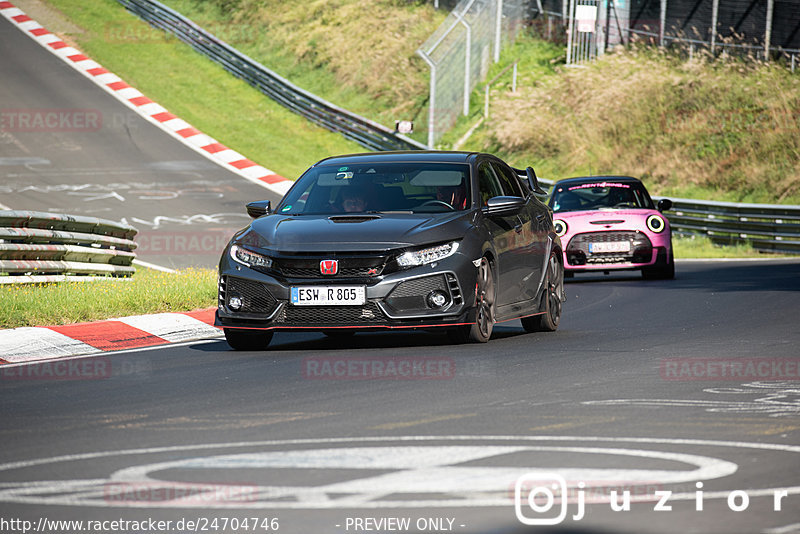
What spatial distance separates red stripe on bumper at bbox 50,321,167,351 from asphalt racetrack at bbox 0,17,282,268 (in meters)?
10.0

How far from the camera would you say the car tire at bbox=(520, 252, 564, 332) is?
40.6 feet

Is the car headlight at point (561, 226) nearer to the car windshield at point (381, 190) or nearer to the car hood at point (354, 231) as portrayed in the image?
the car windshield at point (381, 190)

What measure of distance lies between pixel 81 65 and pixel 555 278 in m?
33.5

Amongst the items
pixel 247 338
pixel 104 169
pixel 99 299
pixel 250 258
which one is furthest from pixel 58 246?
pixel 104 169

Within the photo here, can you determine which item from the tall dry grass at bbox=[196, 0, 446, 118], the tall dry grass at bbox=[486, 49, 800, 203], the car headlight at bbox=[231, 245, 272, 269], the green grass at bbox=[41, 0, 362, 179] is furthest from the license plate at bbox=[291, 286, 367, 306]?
the tall dry grass at bbox=[196, 0, 446, 118]

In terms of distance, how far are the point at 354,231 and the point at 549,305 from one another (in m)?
2.61

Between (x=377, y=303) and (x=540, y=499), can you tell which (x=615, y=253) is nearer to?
(x=377, y=303)

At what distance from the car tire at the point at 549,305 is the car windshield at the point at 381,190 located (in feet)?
4.71

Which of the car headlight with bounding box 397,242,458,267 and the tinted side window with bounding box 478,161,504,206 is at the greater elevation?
the tinted side window with bounding box 478,161,504,206

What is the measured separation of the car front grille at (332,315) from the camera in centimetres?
1026

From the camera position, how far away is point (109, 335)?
11.7m

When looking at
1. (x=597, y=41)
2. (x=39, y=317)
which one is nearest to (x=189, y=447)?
(x=39, y=317)

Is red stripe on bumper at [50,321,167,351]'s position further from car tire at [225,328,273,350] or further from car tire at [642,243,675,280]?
car tire at [642,243,675,280]

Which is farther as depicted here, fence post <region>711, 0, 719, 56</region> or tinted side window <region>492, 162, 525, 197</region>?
fence post <region>711, 0, 719, 56</region>
